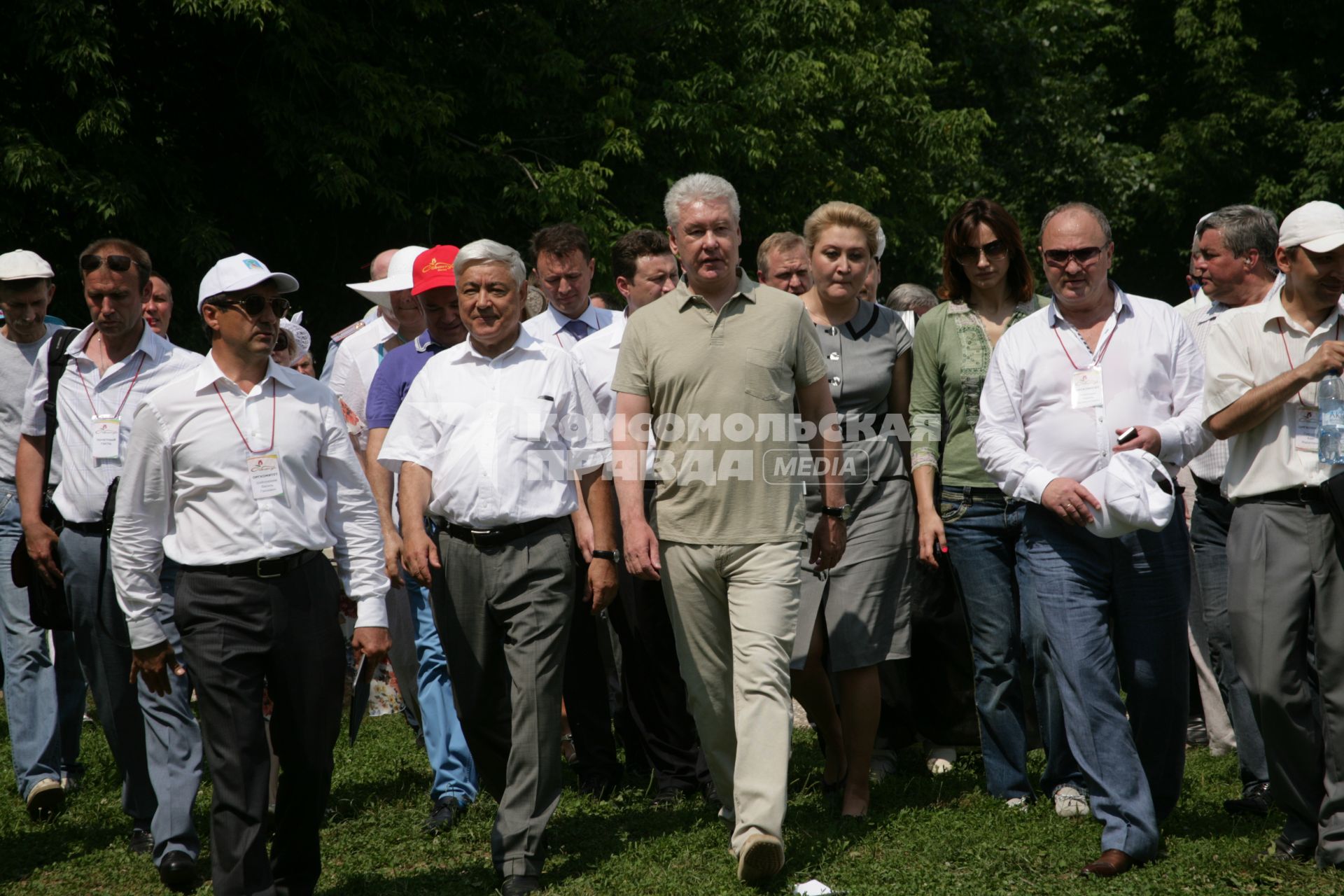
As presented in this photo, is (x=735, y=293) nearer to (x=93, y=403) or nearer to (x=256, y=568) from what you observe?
(x=256, y=568)

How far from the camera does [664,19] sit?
65.3 ft

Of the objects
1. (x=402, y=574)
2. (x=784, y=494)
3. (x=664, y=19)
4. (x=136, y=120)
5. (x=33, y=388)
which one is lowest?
(x=402, y=574)

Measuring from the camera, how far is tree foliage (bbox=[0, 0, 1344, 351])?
48.4 feet

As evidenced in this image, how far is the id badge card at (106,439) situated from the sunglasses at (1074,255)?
12.4 ft

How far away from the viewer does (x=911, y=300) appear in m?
8.71

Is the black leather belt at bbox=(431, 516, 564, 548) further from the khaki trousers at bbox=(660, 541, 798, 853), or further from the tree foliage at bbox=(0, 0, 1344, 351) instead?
the tree foliage at bbox=(0, 0, 1344, 351)


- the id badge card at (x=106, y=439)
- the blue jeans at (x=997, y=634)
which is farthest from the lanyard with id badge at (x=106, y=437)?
the blue jeans at (x=997, y=634)

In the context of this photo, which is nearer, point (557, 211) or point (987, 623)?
point (987, 623)

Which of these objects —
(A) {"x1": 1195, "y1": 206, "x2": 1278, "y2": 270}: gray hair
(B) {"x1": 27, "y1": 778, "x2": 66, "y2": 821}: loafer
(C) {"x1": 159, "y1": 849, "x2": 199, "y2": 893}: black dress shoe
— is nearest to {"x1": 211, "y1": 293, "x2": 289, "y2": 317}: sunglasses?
(C) {"x1": 159, "y1": 849, "x2": 199, "y2": 893}: black dress shoe

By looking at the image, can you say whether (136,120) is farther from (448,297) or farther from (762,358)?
(762,358)

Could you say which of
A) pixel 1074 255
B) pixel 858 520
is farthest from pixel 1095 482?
pixel 858 520

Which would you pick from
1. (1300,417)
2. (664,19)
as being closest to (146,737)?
(1300,417)

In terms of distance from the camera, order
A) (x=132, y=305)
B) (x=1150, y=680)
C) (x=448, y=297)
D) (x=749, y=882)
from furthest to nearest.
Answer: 1. (x=448, y=297)
2. (x=132, y=305)
3. (x=1150, y=680)
4. (x=749, y=882)

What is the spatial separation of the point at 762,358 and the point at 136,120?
12.7 m
